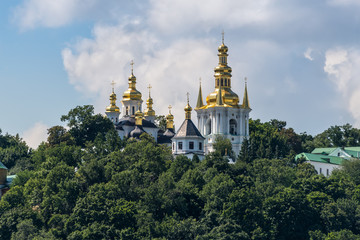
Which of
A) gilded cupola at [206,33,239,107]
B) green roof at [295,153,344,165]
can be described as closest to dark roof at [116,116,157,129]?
gilded cupola at [206,33,239,107]

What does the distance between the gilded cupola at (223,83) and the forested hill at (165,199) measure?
17.1 m

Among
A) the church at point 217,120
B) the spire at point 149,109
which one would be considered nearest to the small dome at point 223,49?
the church at point 217,120

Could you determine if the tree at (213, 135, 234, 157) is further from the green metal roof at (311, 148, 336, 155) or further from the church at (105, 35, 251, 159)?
the green metal roof at (311, 148, 336, 155)

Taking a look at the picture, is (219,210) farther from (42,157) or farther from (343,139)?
(343,139)

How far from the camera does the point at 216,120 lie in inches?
3450

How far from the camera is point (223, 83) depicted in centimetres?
9019

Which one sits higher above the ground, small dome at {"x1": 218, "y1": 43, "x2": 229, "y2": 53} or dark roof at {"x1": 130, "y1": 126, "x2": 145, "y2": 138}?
small dome at {"x1": 218, "y1": 43, "x2": 229, "y2": 53}

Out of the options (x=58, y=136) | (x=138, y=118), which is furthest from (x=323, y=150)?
(x=58, y=136)

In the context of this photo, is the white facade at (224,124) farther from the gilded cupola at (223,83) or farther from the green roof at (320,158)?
the green roof at (320,158)

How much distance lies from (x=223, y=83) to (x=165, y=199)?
31.2 m

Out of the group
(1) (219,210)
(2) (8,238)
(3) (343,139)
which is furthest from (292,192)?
(3) (343,139)

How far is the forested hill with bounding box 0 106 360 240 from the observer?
58500mm

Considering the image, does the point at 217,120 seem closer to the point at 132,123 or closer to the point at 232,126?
the point at 232,126

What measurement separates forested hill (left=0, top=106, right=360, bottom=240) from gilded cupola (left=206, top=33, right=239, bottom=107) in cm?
1706
